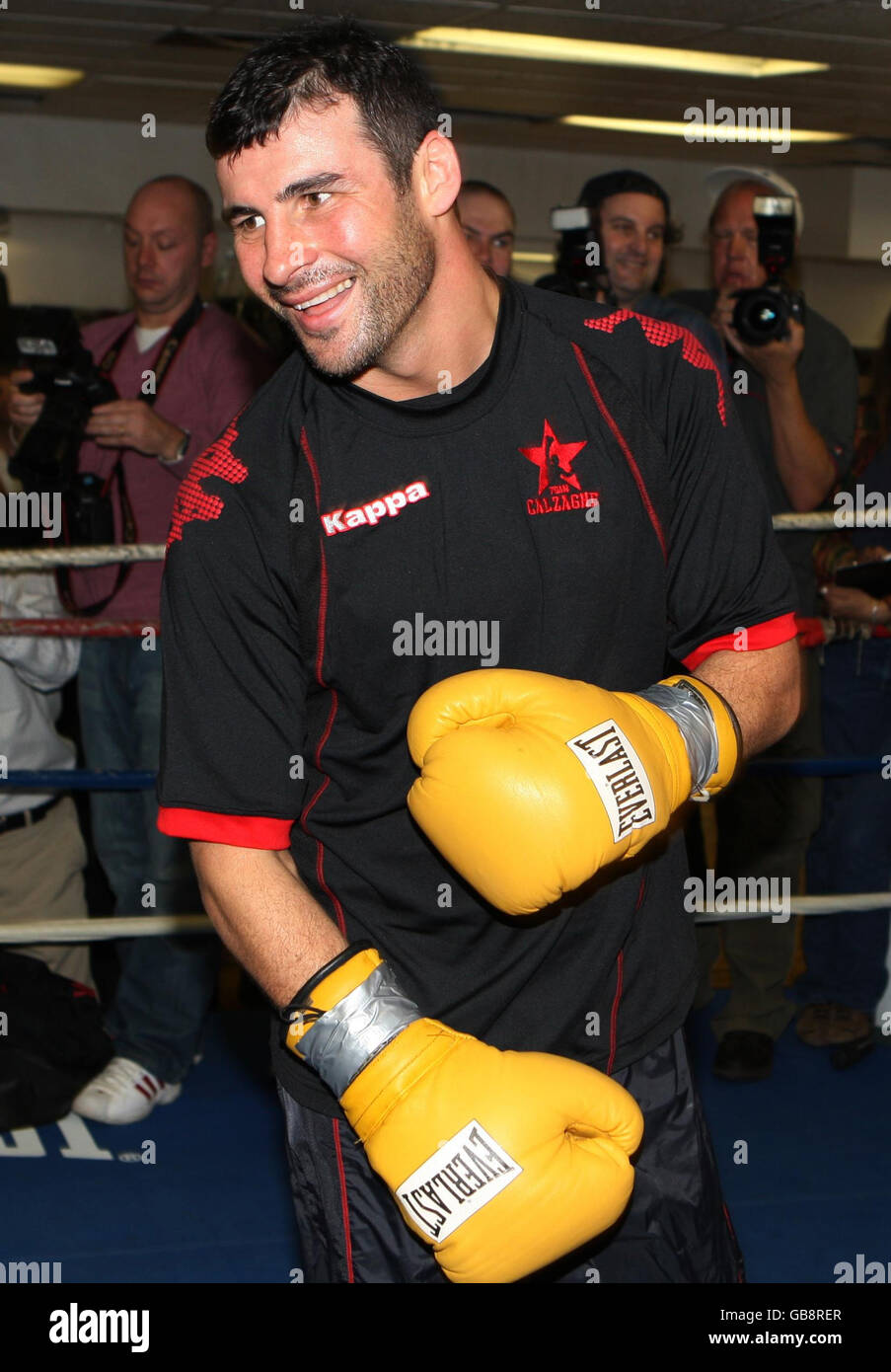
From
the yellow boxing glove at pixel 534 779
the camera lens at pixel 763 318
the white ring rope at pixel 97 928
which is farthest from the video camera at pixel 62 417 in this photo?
the yellow boxing glove at pixel 534 779

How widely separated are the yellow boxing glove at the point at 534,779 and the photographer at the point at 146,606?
5.46 feet

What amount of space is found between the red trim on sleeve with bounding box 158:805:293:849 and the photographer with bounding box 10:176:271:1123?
60.9 inches

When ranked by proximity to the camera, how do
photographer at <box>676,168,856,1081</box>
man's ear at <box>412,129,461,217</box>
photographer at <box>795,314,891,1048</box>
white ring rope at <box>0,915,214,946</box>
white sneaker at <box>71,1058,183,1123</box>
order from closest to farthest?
1. man's ear at <box>412,129,461,217</box>
2. white ring rope at <box>0,915,214,946</box>
3. white sneaker at <box>71,1058,183,1123</box>
4. photographer at <box>676,168,856,1081</box>
5. photographer at <box>795,314,891,1048</box>

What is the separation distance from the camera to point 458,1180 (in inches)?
46.8

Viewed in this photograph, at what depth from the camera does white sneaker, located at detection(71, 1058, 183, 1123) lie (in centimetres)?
284

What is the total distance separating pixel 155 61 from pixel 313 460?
5.28m

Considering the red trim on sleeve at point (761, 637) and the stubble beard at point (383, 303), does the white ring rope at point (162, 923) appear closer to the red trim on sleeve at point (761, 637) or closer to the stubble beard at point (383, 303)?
the red trim on sleeve at point (761, 637)

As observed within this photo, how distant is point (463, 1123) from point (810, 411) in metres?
2.16

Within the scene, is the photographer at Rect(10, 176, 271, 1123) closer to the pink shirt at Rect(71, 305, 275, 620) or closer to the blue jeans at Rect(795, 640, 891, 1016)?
the pink shirt at Rect(71, 305, 275, 620)

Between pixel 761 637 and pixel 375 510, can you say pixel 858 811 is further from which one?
pixel 375 510

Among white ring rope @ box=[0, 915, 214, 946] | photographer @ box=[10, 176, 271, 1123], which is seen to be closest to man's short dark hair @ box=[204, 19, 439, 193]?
photographer @ box=[10, 176, 271, 1123]

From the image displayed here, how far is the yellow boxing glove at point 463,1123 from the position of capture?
1189mm

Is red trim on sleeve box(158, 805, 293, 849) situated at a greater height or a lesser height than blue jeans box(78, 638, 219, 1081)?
greater

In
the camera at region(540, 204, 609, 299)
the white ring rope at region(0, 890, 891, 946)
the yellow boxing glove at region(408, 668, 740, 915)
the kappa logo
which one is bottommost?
the white ring rope at region(0, 890, 891, 946)
